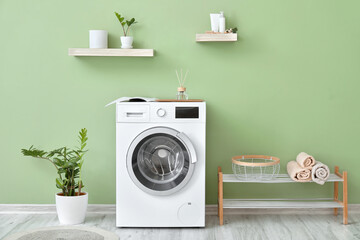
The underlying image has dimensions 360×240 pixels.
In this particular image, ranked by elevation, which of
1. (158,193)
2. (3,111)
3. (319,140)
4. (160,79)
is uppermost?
(160,79)

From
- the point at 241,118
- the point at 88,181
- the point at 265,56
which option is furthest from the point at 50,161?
the point at 265,56

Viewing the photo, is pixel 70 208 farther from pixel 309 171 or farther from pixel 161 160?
pixel 309 171

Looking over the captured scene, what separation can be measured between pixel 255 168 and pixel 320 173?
0.52 m

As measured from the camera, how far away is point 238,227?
3.39 metres

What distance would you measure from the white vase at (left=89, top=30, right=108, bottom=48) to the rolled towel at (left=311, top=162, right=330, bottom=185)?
71.5 inches

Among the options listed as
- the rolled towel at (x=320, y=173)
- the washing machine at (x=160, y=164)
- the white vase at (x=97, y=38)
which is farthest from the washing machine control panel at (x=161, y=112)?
the rolled towel at (x=320, y=173)

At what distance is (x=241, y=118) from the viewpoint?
3705mm

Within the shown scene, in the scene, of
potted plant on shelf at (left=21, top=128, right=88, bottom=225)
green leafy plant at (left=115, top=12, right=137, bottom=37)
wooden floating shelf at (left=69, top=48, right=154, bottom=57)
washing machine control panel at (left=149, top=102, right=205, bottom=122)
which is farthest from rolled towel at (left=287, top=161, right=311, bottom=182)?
green leafy plant at (left=115, top=12, right=137, bottom=37)

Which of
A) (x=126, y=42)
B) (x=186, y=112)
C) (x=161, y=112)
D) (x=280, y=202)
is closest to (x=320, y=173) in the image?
(x=280, y=202)

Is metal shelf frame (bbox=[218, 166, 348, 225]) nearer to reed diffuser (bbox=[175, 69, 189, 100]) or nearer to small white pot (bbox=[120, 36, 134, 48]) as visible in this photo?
reed diffuser (bbox=[175, 69, 189, 100])

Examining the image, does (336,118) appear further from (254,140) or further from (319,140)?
(254,140)

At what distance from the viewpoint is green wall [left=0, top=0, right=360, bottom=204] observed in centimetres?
365

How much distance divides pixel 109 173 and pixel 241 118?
3.70 ft

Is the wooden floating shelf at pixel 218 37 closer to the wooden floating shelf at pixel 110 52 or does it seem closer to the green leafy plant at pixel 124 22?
the wooden floating shelf at pixel 110 52
